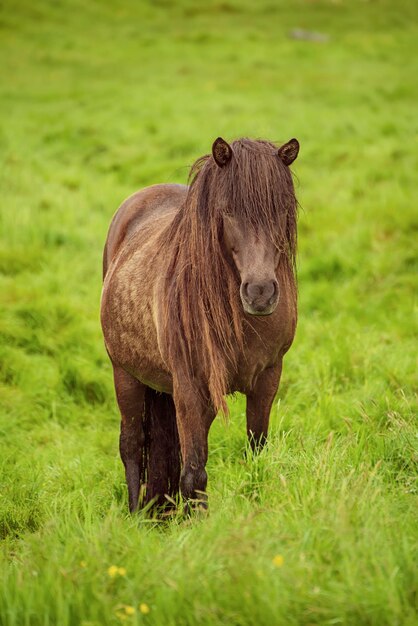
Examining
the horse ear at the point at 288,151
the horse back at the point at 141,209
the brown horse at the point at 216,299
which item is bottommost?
the brown horse at the point at 216,299

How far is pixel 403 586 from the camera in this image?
229 centimetres

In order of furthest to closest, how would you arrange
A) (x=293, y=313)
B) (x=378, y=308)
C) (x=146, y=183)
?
1. (x=146, y=183)
2. (x=378, y=308)
3. (x=293, y=313)

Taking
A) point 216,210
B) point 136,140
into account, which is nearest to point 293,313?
point 216,210

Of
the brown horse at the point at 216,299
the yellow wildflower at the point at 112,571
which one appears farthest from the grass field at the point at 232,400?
the brown horse at the point at 216,299

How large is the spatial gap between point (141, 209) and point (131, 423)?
1414 mm

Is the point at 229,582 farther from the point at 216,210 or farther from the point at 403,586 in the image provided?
the point at 216,210

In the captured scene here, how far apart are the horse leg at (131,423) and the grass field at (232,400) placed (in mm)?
141

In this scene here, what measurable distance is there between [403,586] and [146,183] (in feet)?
28.9

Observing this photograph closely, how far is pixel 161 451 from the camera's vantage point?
4.17 meters

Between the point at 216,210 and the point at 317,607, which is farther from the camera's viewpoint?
the point at 216,210

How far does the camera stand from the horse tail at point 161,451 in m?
4.13

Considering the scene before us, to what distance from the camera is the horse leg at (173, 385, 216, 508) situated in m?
3.37

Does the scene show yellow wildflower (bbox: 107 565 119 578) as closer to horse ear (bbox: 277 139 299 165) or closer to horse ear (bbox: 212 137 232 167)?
horse ear (bbox: 212 137 232 167)

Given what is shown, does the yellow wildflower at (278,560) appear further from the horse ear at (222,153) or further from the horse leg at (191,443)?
the horse ear at (222,153)
